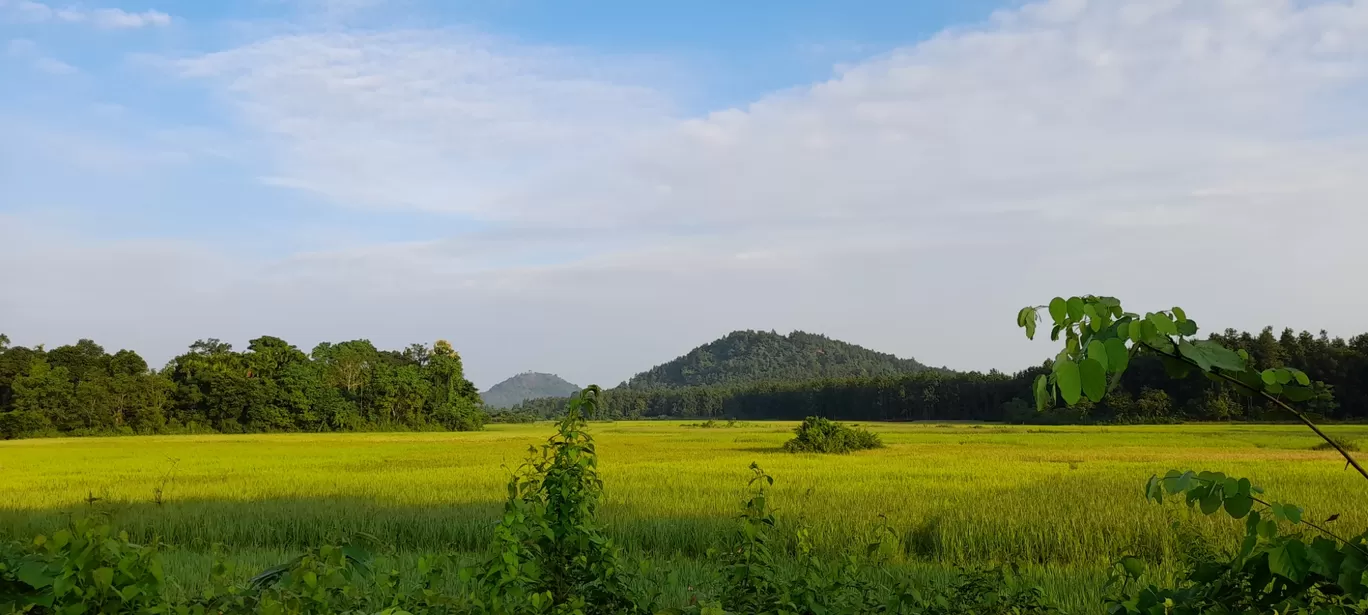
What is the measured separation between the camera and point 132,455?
3036cm

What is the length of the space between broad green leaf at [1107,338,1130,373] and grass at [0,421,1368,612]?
2162 millimetres

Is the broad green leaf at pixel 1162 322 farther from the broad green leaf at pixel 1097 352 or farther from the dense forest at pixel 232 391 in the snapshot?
the dense forest at pixel 232 391

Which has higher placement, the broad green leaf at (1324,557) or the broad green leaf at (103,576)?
the broad green leaf at (1324,557)

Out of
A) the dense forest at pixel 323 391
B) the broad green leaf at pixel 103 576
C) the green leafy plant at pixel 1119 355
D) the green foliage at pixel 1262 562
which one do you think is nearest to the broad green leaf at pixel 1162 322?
the green leafy plant at pixel 1119 355

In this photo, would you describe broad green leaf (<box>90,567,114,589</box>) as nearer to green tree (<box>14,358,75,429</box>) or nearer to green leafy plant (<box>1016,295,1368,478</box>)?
green leafy plant (<box>1016,295,1368,478</box>)

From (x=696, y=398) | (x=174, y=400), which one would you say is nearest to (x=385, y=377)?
(x=174, y=400)

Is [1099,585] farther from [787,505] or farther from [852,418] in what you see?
[852,418]

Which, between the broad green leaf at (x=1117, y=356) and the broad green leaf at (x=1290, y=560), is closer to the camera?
the broad green leaf at (x=1117, y=356)

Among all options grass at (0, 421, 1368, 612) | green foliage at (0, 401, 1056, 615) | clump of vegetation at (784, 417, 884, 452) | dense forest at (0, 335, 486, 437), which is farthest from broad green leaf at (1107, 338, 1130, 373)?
dense forest at (0, 335, 486, 437)

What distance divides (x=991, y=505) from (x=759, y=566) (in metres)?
10.4

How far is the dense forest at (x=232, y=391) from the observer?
58906 mm

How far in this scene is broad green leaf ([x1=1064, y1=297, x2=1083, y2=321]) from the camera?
1453 millimetres

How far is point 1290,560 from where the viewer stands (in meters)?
1.62

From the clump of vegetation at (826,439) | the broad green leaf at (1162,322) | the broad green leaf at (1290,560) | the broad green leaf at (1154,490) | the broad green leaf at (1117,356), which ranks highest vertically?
the broad green leaf at (1162,322)
